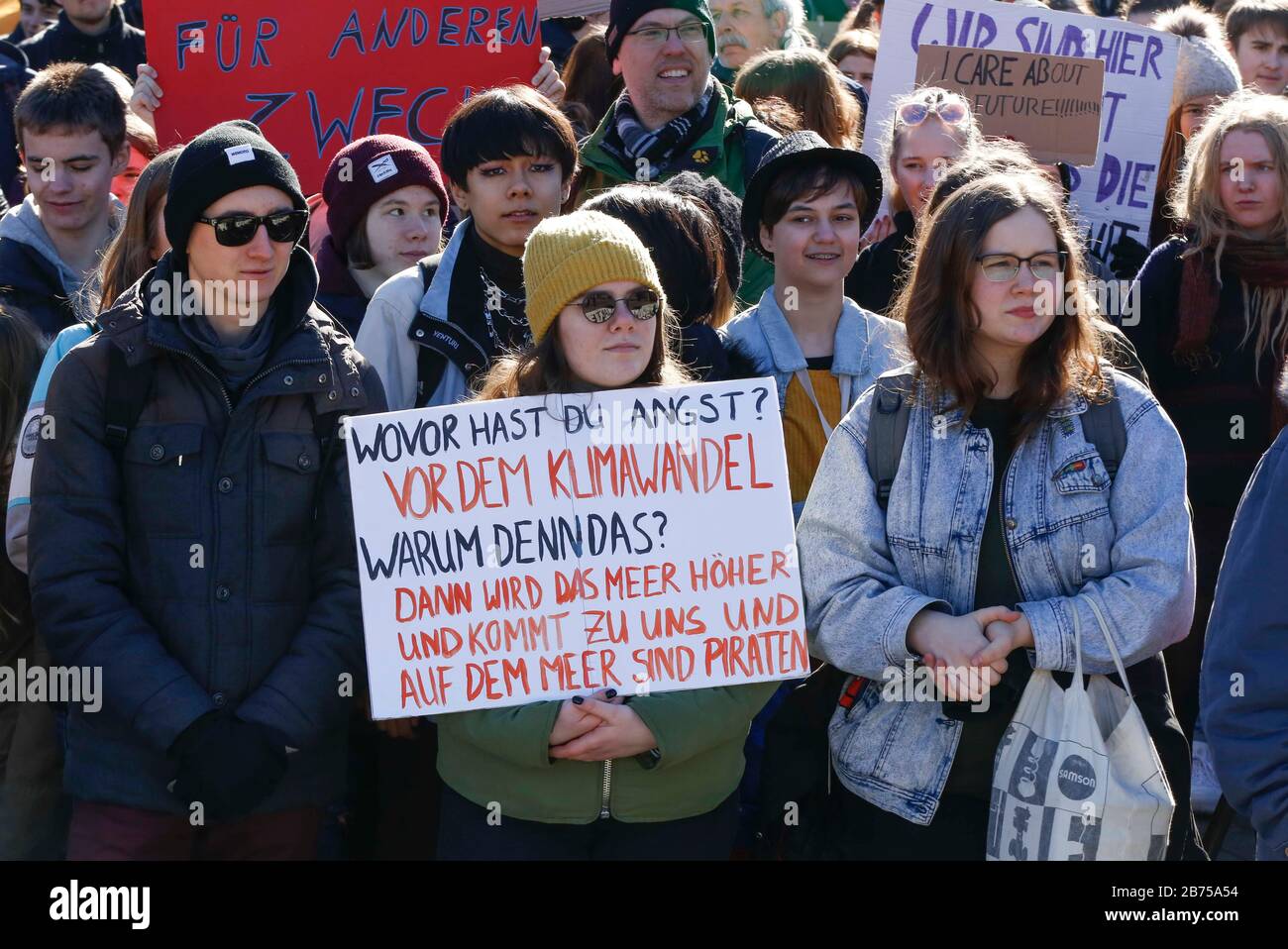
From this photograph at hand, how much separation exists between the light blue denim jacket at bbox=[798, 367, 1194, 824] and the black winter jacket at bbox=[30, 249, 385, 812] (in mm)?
1204

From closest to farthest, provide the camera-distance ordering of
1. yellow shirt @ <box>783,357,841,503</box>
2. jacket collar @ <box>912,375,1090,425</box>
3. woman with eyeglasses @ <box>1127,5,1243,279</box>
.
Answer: jacket collar @ <box>912,375,1090,425</box> → yellow shirt @ <box>783,357,841,503</box> → woman with eyeglasses @ <box>1127,5,1243,279</box>

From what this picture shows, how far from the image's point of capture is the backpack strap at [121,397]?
3.63 meters

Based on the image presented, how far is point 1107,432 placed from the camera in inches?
140

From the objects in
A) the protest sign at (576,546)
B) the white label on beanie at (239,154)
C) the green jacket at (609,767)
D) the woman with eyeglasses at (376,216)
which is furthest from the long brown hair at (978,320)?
the woman with eyeglasses at (376,216)

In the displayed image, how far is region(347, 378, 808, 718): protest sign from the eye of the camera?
11.7ft

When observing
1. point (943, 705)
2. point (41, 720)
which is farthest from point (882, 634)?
point (41, 720)

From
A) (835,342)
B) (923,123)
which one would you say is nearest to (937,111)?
(923,123)

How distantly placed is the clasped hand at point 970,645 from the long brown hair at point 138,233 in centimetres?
244

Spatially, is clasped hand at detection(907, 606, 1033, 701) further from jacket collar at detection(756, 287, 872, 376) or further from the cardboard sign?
the cardboard sign

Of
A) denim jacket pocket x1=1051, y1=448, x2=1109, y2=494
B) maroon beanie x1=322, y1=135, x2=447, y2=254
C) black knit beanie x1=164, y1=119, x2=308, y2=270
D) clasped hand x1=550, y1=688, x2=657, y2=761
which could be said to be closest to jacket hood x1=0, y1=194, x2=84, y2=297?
maroon beanie x1=322, y1=135, x2=447, y2=254

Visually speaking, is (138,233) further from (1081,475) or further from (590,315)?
(1081,475)

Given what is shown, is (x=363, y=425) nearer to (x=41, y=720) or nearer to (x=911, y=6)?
(x=41, y=720)

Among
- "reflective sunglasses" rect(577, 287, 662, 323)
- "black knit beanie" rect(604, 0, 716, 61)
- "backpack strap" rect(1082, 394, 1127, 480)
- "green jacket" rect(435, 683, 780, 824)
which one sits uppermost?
A: "black knit beanie" rect(604, 0, 716, 61)

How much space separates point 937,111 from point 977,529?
2773mm
